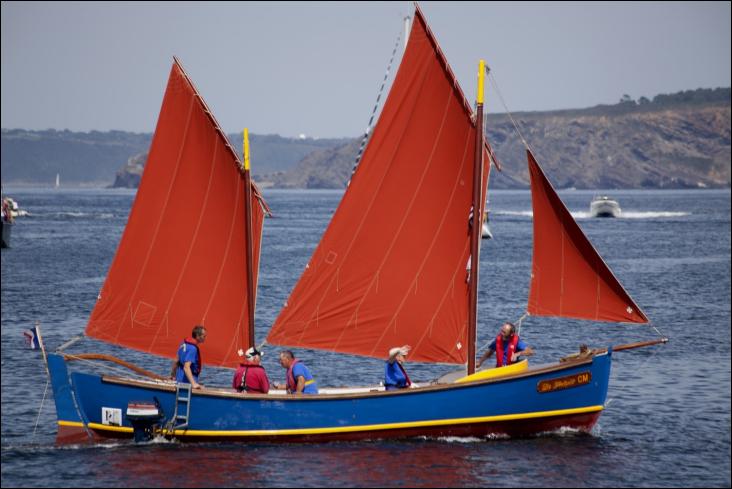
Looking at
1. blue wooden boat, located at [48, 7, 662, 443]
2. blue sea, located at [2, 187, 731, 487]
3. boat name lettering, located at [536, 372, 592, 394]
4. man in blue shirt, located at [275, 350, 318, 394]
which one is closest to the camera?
blue sea, located at [2, 187, 731, 487]

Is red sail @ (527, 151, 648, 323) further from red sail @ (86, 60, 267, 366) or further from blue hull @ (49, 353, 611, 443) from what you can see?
red sail @ (86, 60, 267, 366)

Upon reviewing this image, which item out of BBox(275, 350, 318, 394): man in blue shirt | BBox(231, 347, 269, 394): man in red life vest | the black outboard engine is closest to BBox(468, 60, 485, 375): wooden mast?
BBox(275, 350, 318, 394): man in blue shirt

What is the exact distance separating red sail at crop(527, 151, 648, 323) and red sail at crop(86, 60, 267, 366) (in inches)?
276

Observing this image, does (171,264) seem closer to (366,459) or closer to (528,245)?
(366,459)

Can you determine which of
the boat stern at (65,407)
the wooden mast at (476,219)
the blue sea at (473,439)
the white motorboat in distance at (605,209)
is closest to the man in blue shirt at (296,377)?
the blue sea at (473,439)

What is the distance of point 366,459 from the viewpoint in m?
26.6

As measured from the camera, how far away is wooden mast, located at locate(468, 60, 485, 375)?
28812 mm

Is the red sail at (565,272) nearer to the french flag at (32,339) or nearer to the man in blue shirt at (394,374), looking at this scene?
the man in blue shirt at (394,374)

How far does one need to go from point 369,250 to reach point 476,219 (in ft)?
9.28

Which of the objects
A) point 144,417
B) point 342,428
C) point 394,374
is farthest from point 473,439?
point 144,417

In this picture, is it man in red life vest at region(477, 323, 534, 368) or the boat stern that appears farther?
man in red life vest at region(477, 323, 534, 368)

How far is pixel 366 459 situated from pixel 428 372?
13.9m

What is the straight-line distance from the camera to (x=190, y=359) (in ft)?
91.6

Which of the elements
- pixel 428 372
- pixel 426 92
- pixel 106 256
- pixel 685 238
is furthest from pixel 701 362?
pixel 685 238
